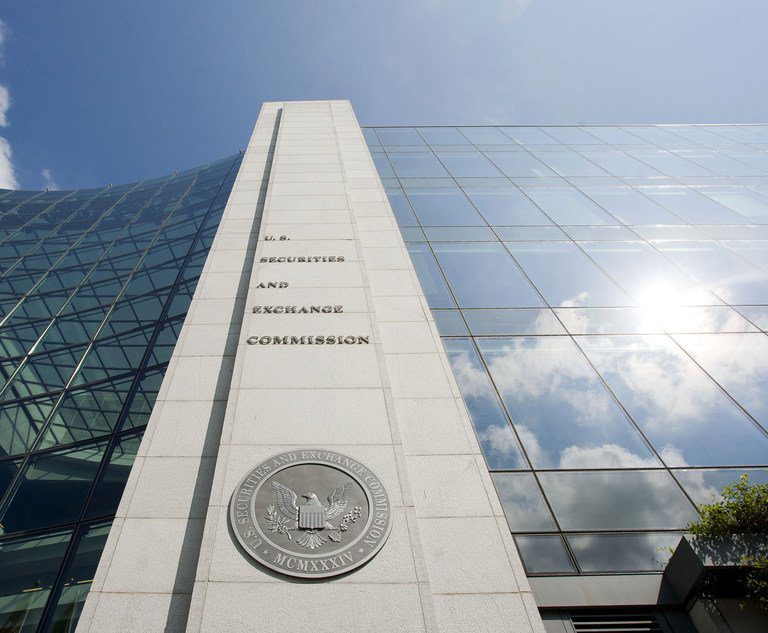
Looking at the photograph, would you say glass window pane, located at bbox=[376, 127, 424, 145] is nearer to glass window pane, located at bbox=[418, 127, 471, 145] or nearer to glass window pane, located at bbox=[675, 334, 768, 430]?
glass window pane, located at bbox=[418, 127, 471, 145]

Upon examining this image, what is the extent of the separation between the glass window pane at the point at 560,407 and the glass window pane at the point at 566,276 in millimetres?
2529

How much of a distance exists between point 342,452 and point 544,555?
4.11 meters

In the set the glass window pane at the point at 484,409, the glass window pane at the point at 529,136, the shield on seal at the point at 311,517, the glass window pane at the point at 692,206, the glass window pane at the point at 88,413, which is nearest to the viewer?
the shield on seal at the point at 311,517

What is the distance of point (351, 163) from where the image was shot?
22.2m

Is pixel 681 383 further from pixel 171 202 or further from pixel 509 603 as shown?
pixel 171 202

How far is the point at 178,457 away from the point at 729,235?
2234 cm

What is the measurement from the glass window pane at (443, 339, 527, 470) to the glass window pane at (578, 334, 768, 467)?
316 cm

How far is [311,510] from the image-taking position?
23.5 feet

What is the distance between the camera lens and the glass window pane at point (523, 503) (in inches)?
338

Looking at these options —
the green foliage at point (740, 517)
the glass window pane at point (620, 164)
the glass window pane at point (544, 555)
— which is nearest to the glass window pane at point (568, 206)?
the glass window pane at point (620, 164)

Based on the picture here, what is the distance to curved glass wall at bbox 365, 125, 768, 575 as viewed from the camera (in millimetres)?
9031

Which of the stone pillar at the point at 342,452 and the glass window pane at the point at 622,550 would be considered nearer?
the stone pillar at the point at 342,452

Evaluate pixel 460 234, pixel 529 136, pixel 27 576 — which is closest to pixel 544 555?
pixel 27 576

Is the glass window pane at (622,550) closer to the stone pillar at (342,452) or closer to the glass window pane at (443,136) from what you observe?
the stone pillar at (342,452)
